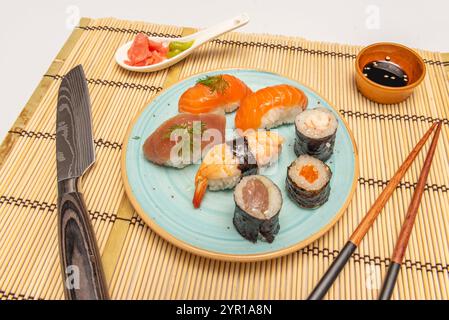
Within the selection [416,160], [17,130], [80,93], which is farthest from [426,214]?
[17,130]

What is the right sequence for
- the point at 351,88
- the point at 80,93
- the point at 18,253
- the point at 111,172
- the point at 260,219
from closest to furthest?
the point at 260,219, the point at 18,253, the point at 111,172, the point at 80,93, the point at 351,88

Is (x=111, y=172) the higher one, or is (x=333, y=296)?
(x=111, y=172)

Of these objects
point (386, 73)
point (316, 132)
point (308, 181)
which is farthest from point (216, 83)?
point (386, 73)

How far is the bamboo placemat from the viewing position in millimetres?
1411

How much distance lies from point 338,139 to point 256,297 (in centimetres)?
68

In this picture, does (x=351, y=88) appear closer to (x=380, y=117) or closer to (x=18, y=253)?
(x=380, y=117)

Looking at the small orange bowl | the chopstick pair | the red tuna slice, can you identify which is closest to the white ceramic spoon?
the red tuna slice

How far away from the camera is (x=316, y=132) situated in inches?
61.6

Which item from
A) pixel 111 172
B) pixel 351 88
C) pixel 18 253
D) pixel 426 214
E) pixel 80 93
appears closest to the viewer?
pixel 18 253

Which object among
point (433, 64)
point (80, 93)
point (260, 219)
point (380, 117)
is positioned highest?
point (433, 64)

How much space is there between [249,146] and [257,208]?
28cm

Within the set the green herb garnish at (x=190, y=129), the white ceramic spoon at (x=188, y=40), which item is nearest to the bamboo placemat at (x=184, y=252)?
the white ceramic spoon at (x=188, y=40)

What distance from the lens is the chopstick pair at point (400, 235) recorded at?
1351 mm

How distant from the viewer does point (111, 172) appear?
168 cm
